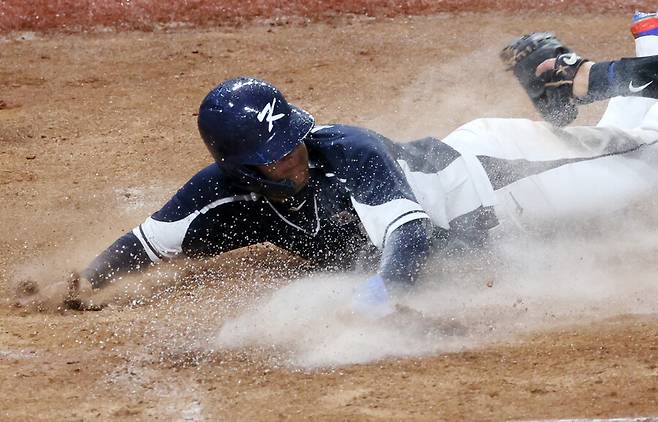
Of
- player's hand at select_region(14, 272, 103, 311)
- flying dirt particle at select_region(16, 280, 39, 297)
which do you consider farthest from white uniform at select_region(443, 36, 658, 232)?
flying dirt particle at select_region(16, 280, 39, 297)

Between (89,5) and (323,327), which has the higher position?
(89,5)

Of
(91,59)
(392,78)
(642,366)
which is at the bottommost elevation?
(642,366)

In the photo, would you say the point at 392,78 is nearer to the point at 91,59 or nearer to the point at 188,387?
the point at 91,59

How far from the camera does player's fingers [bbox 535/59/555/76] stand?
21.6ft

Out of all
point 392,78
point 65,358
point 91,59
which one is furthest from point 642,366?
point 91,59

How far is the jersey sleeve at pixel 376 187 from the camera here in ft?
17.3

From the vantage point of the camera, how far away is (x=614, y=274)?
5.85 metres

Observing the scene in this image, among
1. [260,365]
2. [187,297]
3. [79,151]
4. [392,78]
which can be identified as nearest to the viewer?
[260,365]

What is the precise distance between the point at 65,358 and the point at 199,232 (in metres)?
1.07

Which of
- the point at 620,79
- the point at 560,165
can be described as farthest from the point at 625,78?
the point at 560,165

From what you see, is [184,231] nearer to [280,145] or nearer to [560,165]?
[280,145]

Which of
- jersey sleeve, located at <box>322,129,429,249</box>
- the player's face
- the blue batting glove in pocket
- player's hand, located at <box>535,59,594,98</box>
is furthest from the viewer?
player's hand, located at <box>535,59,594,98</box>

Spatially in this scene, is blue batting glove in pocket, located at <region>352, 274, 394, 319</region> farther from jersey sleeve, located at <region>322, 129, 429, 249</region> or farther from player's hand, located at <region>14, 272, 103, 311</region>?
player's hand, located at <region>14, 272, 103, 311</region>

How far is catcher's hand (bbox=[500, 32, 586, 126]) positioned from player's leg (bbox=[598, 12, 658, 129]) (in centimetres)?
25
